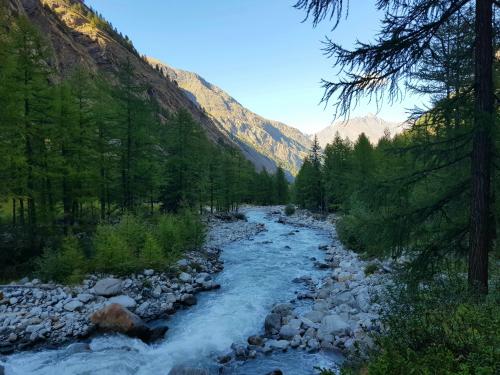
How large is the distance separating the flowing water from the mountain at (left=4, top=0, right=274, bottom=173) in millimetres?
73198

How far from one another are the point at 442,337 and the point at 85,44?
130720mm

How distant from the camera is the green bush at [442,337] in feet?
11.8

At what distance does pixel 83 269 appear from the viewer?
13289 mm

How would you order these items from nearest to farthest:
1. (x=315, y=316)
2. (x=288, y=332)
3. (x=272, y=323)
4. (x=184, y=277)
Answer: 1. (x=288, y=332)
2. (x=272, y=323)
3. (x=315, y=316)
4. (x=184, y=277)

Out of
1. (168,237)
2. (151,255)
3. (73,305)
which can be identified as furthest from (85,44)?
(73,305)

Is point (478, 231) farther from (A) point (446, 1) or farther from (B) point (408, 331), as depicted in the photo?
(A) point (446, 1)

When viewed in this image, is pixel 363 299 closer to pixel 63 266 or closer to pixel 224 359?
pixel 224 359

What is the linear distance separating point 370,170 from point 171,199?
23.9 meters

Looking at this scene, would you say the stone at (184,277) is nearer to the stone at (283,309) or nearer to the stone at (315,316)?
the stone at (283,309)

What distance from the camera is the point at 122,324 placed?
32.9 ft

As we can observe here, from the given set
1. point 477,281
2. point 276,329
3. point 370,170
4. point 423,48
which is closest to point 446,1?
point 423,48

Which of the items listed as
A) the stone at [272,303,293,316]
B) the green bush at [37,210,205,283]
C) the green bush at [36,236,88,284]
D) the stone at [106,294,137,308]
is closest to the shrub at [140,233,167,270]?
the green bush at [37,210,205,283]

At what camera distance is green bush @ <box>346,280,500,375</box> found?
358cm

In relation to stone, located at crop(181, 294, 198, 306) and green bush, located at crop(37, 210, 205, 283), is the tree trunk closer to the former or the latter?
stone, located at crop(181, 294, 198, 306)
